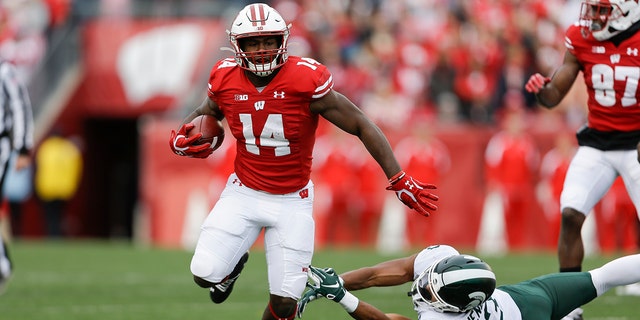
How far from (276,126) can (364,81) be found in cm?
1042

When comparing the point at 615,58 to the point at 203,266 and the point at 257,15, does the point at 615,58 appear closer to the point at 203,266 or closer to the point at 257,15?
the point at 257,15

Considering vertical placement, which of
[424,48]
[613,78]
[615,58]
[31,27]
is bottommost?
[31,27]

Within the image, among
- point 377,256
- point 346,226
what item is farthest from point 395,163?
point 346,226

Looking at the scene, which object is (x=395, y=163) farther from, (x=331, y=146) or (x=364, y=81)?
(x=364, y=81)

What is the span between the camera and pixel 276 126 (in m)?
6.07

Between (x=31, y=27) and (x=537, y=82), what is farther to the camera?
(x=31, y=27)

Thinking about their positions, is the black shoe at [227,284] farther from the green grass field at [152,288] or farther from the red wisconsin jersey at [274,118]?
the green grass field at [152,288]

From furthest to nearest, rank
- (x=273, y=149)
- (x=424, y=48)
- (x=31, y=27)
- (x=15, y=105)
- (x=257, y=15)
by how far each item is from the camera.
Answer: (x=31, y=27)
(x=424, y=48)
(x=15, y=105)
(x=273, y=149)
(x=257, y=15)

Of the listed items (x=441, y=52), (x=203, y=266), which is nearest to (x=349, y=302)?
(x=203, y=266)

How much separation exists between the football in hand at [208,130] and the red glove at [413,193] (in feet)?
3.43

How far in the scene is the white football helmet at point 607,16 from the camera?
6.81 metres

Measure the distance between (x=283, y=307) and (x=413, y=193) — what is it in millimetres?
942

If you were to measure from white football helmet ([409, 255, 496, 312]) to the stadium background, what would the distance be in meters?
9.50

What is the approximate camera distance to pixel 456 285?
512cm
